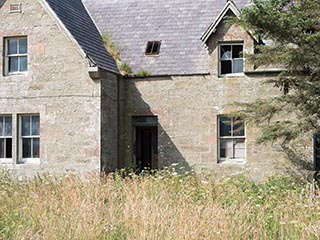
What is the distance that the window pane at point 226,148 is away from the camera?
69.6ft

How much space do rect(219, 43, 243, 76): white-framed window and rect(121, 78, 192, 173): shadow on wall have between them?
2.60 m

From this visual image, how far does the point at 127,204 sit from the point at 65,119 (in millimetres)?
10789

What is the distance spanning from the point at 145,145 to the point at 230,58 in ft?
17.0

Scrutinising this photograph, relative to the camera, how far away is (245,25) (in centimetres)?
1606

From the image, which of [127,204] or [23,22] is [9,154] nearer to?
[23,22]

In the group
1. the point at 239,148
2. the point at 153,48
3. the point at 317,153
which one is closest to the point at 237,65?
the point at 239,148

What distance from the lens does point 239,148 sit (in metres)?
21.1

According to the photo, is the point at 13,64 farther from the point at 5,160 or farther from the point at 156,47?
the point at 156,47

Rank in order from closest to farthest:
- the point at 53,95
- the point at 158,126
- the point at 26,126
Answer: the point at 53,95 → the point at 26,126 → the point at 158,126

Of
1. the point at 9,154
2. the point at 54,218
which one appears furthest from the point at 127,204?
the point at 9,154

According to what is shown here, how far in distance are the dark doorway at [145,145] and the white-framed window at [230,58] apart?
11.8 ft

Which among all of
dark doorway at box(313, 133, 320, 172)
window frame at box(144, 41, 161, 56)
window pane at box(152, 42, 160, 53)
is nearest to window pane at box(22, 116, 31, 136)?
window frame at box(144, 41, 161, 56)

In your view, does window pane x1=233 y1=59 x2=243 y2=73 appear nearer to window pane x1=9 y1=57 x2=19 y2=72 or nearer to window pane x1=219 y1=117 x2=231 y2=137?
window pane x1=219 y1=117 x2=231 y2=137

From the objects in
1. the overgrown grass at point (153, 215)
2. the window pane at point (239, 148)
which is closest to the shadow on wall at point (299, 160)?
the window pane at point (239, 148)
